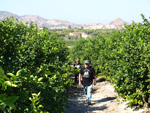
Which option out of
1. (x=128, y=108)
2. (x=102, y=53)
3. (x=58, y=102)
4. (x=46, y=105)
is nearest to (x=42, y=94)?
(x=46, y=105)

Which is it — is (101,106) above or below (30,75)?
below

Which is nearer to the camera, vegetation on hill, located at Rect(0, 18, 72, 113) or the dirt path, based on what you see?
vegetation on hill, located at Rect(0, 18, 72, 113)

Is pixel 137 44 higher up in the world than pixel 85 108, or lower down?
higher up

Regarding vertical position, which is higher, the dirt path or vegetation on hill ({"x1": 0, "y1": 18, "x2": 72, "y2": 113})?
vegetation on hill ({"x1": 0, "y1": 18, "x2": 72, "y2": 113})

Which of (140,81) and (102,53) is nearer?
(140,81)

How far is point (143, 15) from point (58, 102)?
5.52 metres

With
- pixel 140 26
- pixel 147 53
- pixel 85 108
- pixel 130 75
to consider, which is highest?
pixel 140 26

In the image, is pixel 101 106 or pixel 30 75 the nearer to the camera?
pixel 30 75

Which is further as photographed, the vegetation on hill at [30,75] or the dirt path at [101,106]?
the dirt path at [101,106]

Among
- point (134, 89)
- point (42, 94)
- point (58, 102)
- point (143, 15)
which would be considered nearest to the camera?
point (42, 94)

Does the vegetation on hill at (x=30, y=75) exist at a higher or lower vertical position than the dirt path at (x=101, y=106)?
higher

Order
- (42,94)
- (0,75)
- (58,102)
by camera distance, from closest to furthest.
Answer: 1. (0,75)
2. (42,94)
3. (58,102)

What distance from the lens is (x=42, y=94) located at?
4035 millimetres

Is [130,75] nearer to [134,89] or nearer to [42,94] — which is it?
[134,89]
